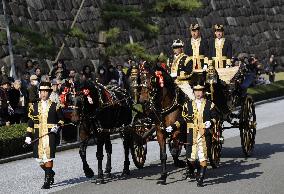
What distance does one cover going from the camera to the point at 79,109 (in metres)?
12.3

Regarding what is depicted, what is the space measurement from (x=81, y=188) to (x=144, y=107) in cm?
174

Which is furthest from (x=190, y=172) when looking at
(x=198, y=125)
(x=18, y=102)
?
(x=18, y=102)

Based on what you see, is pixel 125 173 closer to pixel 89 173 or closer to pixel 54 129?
pixel 89 173

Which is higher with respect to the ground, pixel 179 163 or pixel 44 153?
pixel 44 153

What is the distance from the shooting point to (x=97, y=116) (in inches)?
505

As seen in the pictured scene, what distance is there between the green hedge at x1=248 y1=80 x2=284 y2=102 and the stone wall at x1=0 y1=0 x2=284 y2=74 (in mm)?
5649

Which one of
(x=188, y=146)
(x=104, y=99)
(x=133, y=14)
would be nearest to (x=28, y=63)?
(x=133, y=14)

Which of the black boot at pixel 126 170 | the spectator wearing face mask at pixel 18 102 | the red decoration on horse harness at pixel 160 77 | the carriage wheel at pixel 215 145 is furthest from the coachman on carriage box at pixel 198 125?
the spectator wearing face mask at pixel 18 102

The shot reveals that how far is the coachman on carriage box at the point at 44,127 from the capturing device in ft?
40.5

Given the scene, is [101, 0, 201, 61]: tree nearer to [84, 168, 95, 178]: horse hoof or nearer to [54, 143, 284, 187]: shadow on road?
[54, 143, 284, 187]: shadow on road

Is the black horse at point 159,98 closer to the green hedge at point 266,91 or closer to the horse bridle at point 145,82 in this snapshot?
the horse bridle at point 145,82

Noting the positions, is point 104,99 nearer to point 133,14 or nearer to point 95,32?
point 133,14

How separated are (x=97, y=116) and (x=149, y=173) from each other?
4.87 feet

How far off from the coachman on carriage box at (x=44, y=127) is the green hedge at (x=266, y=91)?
20091 millimetres
